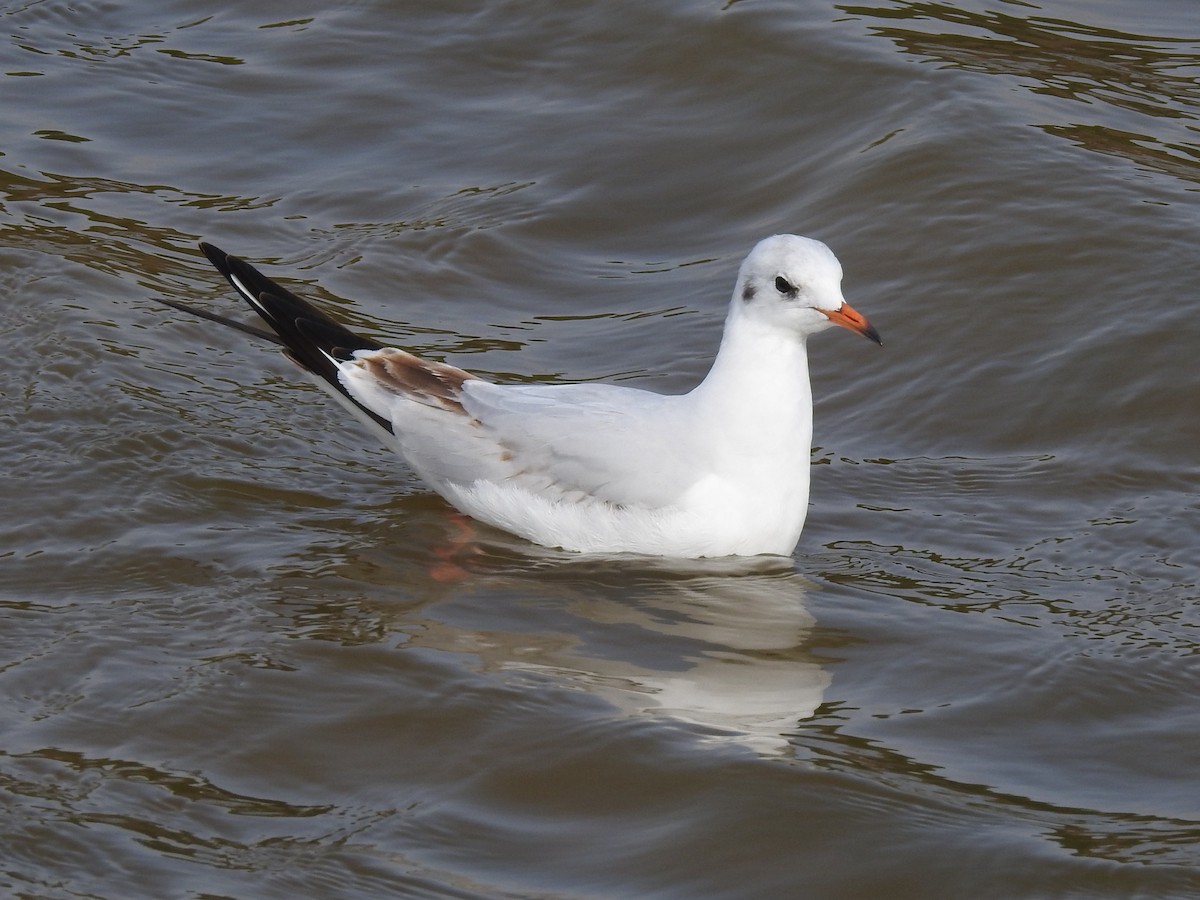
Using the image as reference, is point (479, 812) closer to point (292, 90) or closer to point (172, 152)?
point (172, 152)

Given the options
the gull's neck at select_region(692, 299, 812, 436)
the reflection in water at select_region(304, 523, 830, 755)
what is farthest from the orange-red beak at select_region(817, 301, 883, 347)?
the reflection in water at select_region(304, 523, 830, 755)

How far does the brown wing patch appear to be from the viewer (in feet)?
21.2

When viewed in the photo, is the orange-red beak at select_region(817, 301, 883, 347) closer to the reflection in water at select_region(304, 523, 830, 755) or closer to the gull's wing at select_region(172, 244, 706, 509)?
the gull's wing at select_region(172, 244, 706, 509)

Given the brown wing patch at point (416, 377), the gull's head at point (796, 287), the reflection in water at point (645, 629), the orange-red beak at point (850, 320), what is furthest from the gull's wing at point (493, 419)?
the orange-red beak at point (850, 320)

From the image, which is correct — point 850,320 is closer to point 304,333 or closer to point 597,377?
point 304,333

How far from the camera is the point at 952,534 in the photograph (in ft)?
21.0

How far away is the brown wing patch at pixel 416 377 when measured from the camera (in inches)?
254

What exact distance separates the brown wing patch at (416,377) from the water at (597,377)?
458 millimetres

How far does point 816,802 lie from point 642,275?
4455mm

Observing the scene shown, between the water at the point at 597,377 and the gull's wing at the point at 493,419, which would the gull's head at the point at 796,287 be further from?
the water at the point at 597,377

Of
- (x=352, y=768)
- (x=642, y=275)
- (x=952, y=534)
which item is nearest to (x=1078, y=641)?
(x=952, y=534)

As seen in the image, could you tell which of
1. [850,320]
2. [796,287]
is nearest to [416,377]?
[796,287]

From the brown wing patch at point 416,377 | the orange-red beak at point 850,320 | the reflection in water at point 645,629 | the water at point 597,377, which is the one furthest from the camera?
the brown wing patch at point 416,377

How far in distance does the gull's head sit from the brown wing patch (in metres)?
1.13
